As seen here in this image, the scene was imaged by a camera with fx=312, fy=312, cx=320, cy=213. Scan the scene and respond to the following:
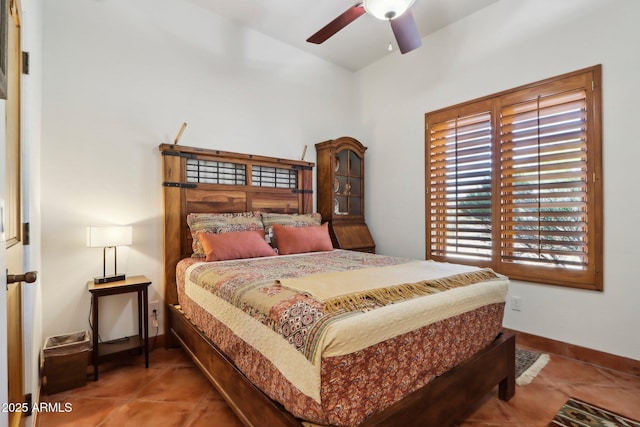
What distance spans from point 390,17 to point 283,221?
79.9 inches

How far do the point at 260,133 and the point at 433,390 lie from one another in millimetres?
3014

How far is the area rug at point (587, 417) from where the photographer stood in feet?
5.85

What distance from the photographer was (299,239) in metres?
3.05

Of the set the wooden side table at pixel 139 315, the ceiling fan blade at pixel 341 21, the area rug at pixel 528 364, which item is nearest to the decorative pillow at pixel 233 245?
the wooden side table at pixel 139 315

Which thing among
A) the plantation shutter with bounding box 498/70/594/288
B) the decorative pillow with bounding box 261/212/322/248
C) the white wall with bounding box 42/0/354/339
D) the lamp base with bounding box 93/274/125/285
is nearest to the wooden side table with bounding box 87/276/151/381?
the lamp base with bounding box 93/274/125/285

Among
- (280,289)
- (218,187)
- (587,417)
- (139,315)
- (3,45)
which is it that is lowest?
(587,417)

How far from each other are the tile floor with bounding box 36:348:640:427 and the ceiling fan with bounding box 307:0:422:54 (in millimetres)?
2705

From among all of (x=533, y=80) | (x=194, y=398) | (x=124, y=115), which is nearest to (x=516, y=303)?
(x=533, y=80)

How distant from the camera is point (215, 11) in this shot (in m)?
3.24

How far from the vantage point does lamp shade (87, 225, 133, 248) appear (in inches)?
90.6

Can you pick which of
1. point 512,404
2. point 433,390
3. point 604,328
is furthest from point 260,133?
point 604,328

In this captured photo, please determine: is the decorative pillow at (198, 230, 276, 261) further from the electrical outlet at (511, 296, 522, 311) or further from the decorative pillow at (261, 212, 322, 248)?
the electrical outlet at (511, 296, 522, 311)

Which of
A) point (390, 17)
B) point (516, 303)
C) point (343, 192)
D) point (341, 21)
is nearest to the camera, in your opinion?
point (390, 17)

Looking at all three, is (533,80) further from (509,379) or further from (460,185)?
(509,379)
